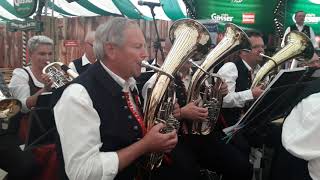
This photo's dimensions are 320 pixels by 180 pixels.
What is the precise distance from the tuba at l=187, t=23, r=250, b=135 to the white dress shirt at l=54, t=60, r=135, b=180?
42.2 inches

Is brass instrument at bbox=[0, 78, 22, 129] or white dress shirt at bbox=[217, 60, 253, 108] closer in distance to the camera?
brass instrument at bbox=[0, 78, 22, 129]

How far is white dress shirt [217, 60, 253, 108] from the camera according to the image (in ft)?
11.4

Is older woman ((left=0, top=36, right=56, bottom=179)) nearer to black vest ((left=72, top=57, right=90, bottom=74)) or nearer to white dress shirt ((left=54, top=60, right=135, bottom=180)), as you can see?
black vest ((left=72, top=57, right=90, bottom=74))

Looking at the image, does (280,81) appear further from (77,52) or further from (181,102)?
(77,52)

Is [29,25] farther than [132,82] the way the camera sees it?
Yes

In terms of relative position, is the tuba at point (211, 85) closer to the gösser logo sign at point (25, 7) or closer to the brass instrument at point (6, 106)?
the brass instrument at point (6, 106)

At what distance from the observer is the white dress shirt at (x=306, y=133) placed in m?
1.60

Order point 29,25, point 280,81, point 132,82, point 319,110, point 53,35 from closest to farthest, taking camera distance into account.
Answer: point 319,110 → point 132,82 → point 280,81 → point 29,25 → point 53,35

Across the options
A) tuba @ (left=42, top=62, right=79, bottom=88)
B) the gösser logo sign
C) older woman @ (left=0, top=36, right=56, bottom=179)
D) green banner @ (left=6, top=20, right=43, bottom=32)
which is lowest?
older woman @ (left=0, top=36, right=56, bottom=179)

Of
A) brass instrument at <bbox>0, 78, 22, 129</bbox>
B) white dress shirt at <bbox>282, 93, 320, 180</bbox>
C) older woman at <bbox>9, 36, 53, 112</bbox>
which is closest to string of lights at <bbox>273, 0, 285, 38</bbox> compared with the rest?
older woman at <bbox>9, 36, 53, 112</bbox>

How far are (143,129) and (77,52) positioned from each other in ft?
19.2

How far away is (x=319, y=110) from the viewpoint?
159 centimetres

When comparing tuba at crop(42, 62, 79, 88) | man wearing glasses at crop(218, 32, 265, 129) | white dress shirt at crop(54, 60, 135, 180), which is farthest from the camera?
man wearing glasses at crop(218, 32, 265, 129)

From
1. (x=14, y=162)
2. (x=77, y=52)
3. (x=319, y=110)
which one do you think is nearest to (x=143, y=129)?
(x=319, y=110)
